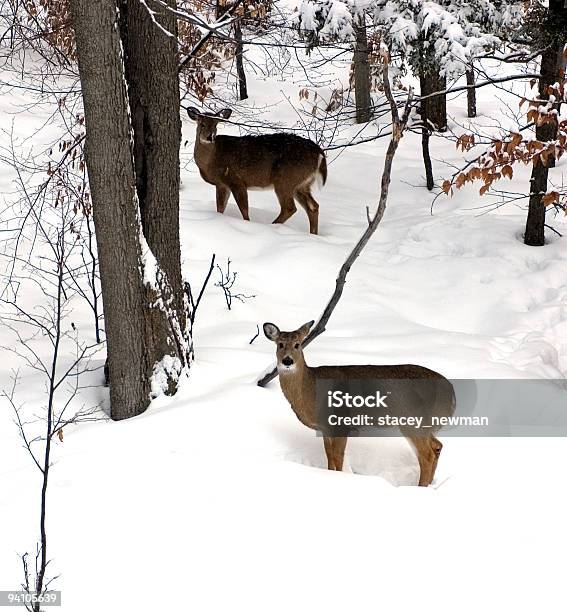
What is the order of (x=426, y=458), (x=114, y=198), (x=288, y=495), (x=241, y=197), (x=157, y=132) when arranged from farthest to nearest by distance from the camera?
(x=241, y=197) → (x=157, y=132) → (x=114, y=198) → (x=426, y=458) → (x=288, y=495)

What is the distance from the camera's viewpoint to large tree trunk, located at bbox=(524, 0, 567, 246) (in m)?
9.27

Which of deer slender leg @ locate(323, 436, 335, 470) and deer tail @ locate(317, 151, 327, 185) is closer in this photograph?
deer slender leg @ locate(323, 436, 335, 470)

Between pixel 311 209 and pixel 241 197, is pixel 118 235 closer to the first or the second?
pixel 241 197

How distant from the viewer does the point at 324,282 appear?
920 cm

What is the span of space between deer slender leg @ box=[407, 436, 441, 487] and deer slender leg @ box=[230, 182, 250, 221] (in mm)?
6395

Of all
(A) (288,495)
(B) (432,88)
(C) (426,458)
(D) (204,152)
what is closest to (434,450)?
(C) (426,458)

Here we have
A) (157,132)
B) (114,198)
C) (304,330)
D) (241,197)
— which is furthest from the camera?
(241,197)

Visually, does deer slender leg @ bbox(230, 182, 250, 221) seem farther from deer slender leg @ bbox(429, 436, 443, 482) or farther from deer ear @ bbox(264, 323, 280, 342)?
deer slender leg @ bbox(429, 436, 443, 482)

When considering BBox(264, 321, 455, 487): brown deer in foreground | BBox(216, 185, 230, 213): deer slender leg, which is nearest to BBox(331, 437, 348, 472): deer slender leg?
BBox(264, 321, 455, 487): brown deer in foreground

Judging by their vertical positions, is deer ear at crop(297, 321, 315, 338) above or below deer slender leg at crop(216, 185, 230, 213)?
above

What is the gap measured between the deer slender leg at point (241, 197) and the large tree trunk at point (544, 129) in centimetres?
360

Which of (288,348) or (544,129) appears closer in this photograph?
(288,348)

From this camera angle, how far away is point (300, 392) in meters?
5.28

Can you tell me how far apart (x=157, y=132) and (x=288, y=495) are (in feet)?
9.32
